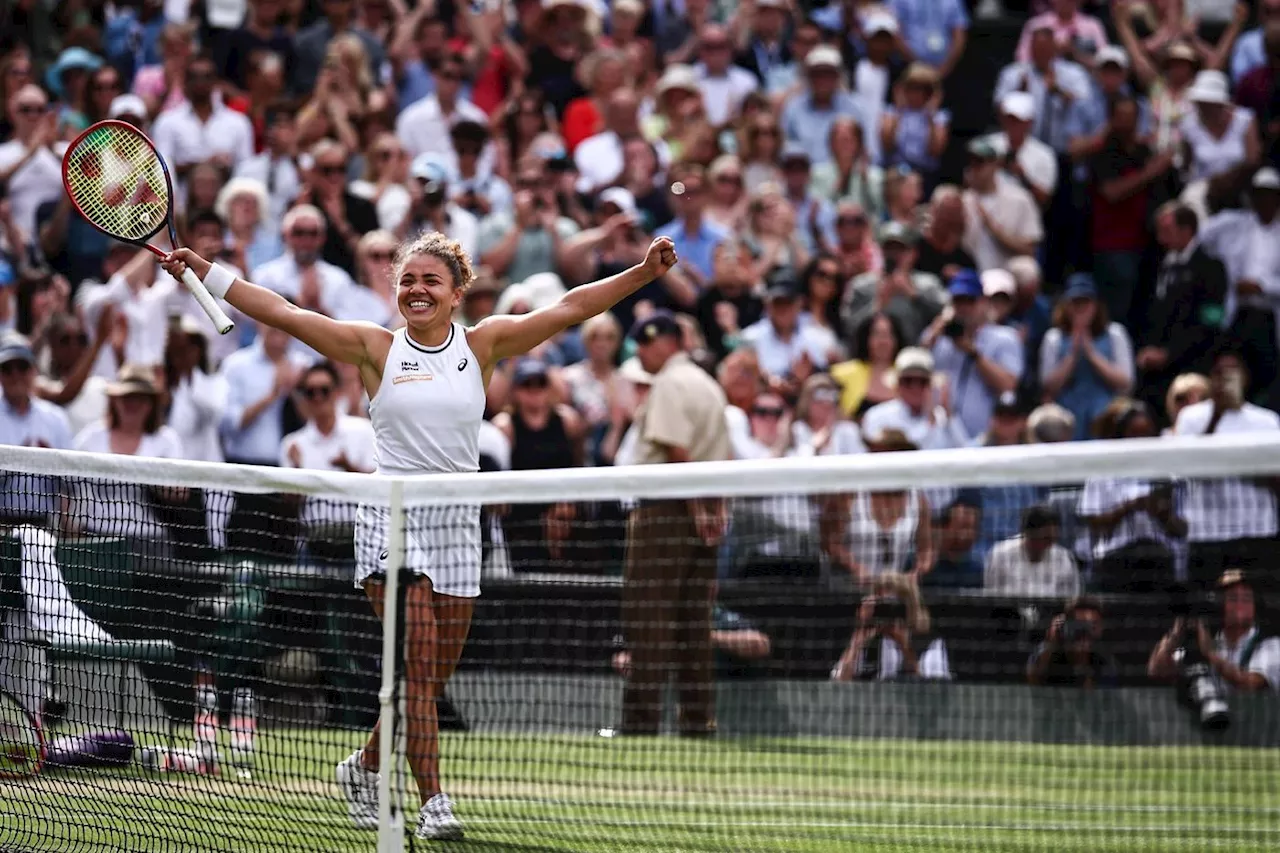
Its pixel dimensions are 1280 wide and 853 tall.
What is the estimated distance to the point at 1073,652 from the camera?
9617 millimetres

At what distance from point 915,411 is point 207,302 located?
21.0ft

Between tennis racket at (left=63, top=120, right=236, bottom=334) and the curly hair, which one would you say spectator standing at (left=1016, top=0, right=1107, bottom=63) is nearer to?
the curly hair

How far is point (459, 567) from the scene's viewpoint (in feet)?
24.8

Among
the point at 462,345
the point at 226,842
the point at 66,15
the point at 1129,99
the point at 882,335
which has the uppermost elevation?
the point at 66,15

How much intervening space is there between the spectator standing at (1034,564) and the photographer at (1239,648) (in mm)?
732

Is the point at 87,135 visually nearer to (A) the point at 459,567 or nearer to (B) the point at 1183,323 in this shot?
A: (A) the point at 459,567

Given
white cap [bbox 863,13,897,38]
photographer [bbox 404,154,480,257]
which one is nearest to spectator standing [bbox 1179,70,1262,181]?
white cap [bbox 863,13,897,38]

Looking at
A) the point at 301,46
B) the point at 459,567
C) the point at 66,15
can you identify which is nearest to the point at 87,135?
the point at 459,567

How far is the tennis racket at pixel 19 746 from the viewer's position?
791cm

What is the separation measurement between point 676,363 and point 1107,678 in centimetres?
316

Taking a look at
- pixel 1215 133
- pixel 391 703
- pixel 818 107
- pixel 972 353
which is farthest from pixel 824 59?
pixel 391 703

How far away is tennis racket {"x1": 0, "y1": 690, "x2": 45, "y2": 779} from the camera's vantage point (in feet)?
25.9

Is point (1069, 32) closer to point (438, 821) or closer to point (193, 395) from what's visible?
point (193, 395)

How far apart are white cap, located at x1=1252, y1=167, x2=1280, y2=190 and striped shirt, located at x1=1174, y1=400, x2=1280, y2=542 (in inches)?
117
